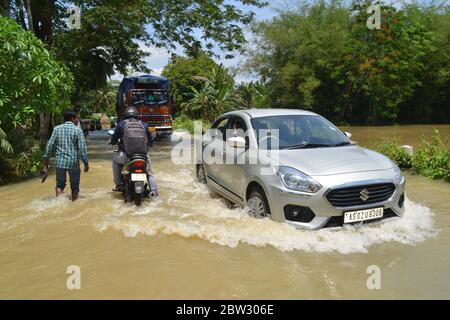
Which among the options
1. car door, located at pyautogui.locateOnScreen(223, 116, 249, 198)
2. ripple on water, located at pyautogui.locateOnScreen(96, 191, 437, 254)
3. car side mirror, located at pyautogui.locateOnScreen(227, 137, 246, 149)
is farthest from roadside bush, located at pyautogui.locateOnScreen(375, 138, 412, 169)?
car side mirror, located at pyautogui.locateOnScreen(227, 137, 246, 149)

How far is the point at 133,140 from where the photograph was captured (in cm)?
679

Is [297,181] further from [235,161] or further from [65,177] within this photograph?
[65,177]

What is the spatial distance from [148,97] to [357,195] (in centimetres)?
1631

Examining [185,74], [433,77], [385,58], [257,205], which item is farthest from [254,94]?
[257,205]

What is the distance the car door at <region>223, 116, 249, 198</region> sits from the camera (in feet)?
19.8

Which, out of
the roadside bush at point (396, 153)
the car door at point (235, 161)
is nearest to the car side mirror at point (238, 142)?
the car door at point (235, 161)

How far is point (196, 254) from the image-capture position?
4938 millimetres

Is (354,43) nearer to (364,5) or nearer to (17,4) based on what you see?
(364,5)

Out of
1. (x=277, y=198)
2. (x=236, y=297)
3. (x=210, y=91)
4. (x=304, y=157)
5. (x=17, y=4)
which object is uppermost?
(x=17, y=4)

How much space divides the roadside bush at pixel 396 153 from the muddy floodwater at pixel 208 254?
3.41 meters
